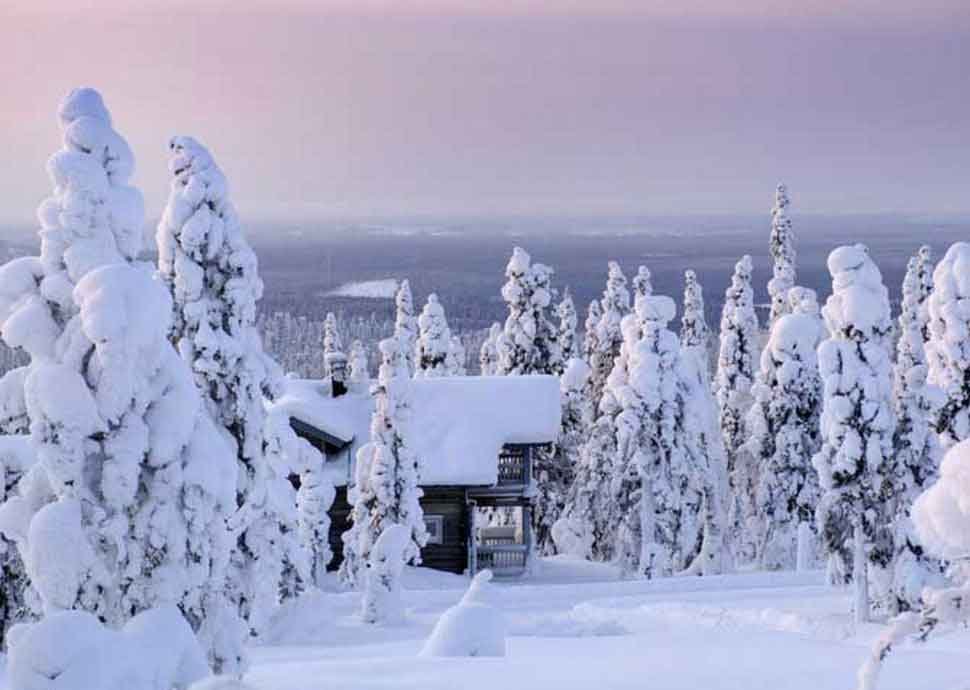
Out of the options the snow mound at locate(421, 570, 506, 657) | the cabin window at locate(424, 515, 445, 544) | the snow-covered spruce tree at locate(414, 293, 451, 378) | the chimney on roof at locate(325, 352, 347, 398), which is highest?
the snow-covered spruce tree at locate(414, 293, 451, 378)

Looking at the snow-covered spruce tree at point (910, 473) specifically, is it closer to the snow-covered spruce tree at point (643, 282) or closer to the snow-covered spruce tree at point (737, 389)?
the snow-covered spruce tree at point (737, 389)

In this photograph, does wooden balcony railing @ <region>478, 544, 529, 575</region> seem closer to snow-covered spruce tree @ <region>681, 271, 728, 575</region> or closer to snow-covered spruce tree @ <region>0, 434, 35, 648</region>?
snow-covered spruce tree @ <region>681, 271, 728, 575</region>

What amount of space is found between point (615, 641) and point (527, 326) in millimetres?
38427

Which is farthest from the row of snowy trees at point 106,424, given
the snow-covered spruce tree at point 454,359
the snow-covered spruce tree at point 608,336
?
the snow-covered spruce tree at point 454,359

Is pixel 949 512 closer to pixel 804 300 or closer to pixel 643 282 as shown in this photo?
pixel 804 300

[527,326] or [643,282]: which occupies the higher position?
[643,282]

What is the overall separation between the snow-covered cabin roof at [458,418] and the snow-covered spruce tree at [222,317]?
844 inches

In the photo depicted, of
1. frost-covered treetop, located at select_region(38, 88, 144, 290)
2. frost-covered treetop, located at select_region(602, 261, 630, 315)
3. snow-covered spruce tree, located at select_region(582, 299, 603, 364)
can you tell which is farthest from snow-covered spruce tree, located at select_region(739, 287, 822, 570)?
frost-covered treetop, located at select_region(38, 88, 144, 290)

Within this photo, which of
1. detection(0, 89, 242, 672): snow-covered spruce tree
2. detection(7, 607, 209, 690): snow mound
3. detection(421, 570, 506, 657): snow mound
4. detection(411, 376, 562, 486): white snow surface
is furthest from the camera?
detection(411, 376, 562, 486): white snow surface

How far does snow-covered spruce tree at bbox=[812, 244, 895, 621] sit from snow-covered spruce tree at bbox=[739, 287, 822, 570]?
13.7m

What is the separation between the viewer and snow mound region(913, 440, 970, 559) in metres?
7.16

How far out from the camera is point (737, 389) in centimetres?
6106

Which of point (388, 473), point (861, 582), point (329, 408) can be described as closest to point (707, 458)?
point (329, 408)

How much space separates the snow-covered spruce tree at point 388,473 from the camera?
1661 inches
